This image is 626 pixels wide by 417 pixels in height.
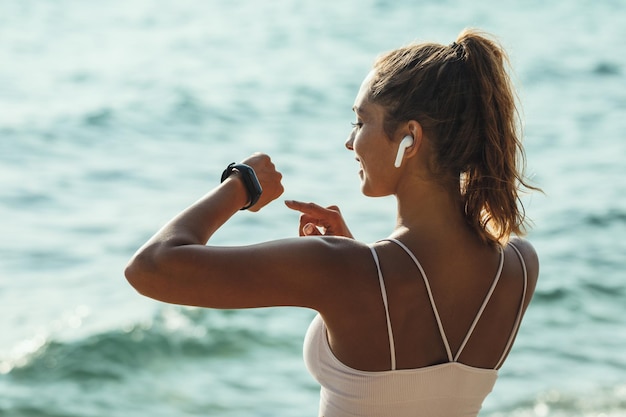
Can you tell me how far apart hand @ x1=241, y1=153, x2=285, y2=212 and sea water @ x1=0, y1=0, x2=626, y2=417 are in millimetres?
566

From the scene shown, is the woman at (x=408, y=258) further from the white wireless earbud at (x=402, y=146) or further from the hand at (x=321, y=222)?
the hand at (x=321, y=222)

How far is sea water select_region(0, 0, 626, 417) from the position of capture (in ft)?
20.4

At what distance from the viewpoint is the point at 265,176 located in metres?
2.04

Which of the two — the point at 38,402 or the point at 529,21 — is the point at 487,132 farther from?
the point at 529,21

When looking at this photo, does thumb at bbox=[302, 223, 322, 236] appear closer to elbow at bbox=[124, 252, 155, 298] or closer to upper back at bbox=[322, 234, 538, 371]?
upper back at bbox=[322, 234, 538, 371]

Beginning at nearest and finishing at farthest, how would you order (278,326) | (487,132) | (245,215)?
(487,132), (278,326), (245,215)

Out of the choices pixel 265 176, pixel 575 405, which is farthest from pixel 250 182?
pixel 575 405

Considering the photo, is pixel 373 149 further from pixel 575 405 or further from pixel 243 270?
pixel 575 405

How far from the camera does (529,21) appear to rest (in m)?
17.2

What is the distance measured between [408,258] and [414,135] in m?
0.24

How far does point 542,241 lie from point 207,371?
3.32m

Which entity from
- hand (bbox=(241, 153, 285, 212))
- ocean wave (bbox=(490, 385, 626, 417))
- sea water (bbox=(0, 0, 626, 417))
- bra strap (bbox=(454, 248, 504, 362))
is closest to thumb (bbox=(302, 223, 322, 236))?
hand (bbox=(241, 153, 285, 212))

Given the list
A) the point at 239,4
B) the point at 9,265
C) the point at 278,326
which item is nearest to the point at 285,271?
the point at 278,326

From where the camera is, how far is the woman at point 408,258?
1.76 meters
